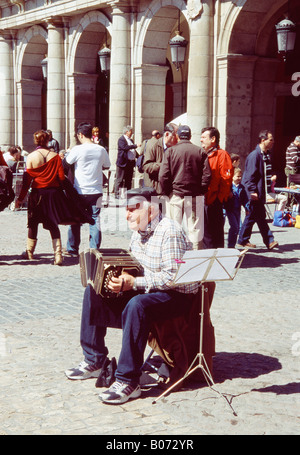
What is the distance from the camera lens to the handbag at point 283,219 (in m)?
14.0

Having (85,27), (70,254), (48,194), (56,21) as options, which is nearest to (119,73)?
(85,27)

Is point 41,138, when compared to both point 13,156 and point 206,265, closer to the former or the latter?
point 206,265

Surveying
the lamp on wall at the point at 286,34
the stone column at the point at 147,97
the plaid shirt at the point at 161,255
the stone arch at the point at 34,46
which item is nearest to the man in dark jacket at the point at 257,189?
the lamp on wall at the point at 286,34

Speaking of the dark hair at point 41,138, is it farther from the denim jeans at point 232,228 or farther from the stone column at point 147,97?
the stone column at point 147,97

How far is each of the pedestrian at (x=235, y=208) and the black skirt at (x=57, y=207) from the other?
2.23 m

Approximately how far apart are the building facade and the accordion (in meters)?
11.2

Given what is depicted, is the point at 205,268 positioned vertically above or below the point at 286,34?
below

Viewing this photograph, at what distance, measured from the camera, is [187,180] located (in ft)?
28.9

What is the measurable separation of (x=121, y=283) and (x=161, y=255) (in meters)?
0.35
